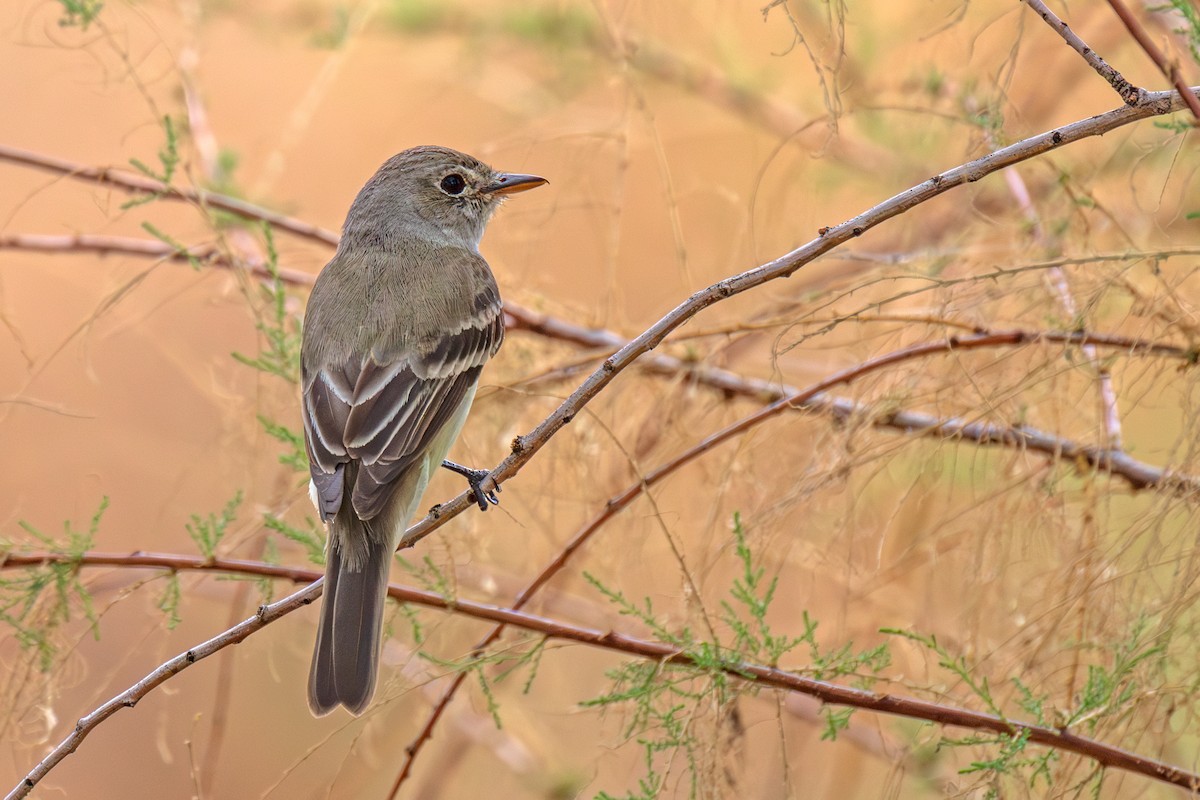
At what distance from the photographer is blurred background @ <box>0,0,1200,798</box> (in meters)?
2.77

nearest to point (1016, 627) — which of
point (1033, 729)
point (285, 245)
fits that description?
point (1033, 729)

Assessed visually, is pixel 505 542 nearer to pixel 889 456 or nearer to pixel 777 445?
pixel 777 445

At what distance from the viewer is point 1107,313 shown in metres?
3.30

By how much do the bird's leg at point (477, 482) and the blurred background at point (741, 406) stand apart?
8cm

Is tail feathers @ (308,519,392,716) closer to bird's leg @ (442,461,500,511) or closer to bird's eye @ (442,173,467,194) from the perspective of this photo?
bird's leg @ (442,461,500,511)

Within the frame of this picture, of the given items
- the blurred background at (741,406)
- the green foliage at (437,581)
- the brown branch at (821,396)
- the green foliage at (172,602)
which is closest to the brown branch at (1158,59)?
the blurred background at (741,406)

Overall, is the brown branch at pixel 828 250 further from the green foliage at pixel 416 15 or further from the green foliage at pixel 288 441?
the green foliage at pixel 416 15

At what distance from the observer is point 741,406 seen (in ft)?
12.0

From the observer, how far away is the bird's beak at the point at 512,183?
4.20m

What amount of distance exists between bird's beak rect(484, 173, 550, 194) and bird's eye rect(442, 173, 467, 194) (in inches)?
4.6

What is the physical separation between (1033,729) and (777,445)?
1.30 metres

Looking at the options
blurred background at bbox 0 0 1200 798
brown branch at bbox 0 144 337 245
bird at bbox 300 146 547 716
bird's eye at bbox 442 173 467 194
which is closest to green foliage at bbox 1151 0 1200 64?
blurred background at bbox 0 0 1200 798

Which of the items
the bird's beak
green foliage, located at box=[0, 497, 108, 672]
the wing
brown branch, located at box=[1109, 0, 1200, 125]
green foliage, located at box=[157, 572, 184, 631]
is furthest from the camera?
the bird's beak

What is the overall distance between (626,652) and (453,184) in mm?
→ 2381
